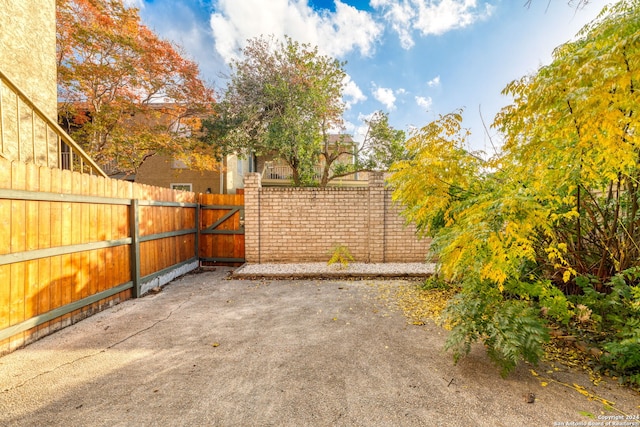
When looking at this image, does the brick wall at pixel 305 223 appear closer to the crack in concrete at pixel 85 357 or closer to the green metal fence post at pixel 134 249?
the green metal fence post at pixel 134 249

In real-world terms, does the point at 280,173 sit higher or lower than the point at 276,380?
higher

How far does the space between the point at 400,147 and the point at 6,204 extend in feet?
35.0

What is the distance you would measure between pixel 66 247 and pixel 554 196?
18.9ft

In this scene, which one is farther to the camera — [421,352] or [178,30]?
[178,30]

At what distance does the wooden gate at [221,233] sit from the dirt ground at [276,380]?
3.76 m

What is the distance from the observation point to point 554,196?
8.80 ft

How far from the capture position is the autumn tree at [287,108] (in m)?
9.66

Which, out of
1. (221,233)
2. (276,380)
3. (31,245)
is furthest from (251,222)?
(276,380)

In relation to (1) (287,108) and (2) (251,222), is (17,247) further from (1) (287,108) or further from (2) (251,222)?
(1) (287,108)

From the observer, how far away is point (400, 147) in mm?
10844

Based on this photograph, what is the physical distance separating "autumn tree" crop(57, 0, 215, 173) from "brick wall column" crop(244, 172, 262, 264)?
5362 mm

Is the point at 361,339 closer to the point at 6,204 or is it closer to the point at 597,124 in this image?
the point at 597,124

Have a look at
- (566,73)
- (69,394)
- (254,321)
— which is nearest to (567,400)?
(566,73)

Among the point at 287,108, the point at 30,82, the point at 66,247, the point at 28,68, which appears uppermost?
the point at 287,108
